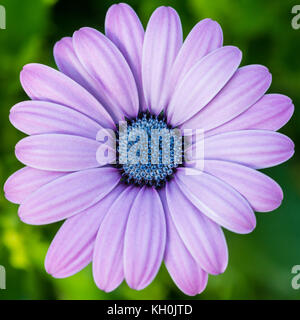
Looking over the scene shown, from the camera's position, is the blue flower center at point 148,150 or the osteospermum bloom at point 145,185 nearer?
the osteospermum bloom at point 145,185

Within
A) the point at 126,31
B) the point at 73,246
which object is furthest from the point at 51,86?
the point at 73,246

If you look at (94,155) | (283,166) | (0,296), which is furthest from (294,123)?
(0,296)

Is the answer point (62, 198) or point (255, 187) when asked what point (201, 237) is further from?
point (62, 198)

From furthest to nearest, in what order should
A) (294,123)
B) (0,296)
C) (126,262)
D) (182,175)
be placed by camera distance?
1. (294,123)
2. (0,296)
3. (182,175)
4. (126,262)

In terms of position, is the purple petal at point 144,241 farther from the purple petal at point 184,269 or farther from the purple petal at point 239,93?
the purple petal at point 239,93

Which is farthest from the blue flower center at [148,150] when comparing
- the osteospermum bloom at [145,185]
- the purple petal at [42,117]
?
the purple petal at [42,117]
